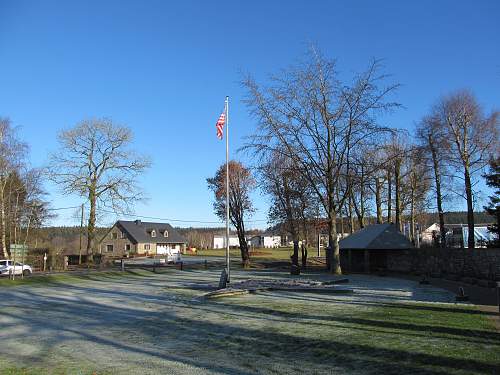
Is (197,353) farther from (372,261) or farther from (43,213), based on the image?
(43,213)

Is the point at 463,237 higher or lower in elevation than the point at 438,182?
lower

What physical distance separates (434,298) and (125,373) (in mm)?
14185

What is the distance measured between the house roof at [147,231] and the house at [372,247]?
57.2 meters

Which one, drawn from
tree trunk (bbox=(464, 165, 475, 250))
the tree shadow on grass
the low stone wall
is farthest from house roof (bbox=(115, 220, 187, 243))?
the tree shadow on grass

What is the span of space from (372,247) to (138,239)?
6160cm

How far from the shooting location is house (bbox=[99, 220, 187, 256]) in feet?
302

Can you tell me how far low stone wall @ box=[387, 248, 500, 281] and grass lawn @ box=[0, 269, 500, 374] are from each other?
10820 millimetres

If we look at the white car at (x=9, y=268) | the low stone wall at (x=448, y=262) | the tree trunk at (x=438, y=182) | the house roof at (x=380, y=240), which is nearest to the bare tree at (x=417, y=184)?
the tree trunk at (x=438, y=182)

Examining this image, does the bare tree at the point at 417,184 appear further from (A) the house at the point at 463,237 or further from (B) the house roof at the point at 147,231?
(B) the house roof at the point at 147,231

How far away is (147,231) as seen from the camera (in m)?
97.6

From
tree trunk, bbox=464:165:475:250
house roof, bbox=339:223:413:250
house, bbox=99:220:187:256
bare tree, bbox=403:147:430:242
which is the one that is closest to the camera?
tree trunk, bbox=464:165:475:250

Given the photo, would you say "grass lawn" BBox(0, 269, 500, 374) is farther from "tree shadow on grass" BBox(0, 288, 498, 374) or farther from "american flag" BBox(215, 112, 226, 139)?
"american flag" BBox(215, 112, 226, 139)

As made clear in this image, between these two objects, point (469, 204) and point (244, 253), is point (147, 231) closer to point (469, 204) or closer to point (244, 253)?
point (244, 253)

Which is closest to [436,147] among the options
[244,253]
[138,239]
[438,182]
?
[438,182]
